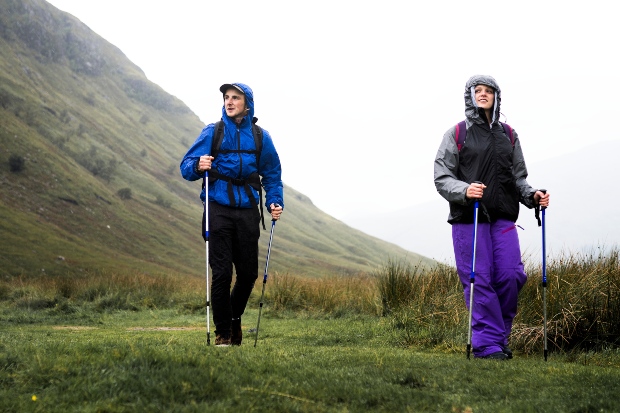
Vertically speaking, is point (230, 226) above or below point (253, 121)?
below

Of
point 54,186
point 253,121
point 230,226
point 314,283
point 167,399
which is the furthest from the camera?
point 54,186

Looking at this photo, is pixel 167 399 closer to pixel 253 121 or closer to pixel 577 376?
pixel 577 376

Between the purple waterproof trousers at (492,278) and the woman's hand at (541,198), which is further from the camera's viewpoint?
the woman's hand at (541,198)

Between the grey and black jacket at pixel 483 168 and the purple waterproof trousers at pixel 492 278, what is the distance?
0.56 ft

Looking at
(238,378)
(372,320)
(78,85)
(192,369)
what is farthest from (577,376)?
(78,85)

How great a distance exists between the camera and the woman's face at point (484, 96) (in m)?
6.75

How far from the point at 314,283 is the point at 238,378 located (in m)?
11.3

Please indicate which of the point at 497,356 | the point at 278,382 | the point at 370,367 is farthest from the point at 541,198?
the point at 278,382

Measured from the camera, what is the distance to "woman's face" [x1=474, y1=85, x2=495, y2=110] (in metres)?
6.75

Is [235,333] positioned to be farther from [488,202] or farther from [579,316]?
[579,316]

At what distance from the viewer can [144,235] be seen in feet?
238

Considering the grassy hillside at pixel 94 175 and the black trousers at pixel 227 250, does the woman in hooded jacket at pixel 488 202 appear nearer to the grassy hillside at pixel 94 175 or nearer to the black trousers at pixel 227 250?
the black trousers at pixel 227 250

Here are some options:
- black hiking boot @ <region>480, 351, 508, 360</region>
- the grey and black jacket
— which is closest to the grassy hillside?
the grey and black jacket

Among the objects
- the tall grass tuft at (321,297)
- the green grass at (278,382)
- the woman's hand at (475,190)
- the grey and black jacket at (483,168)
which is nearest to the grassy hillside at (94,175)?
the tall grass tuft at (321,297)
